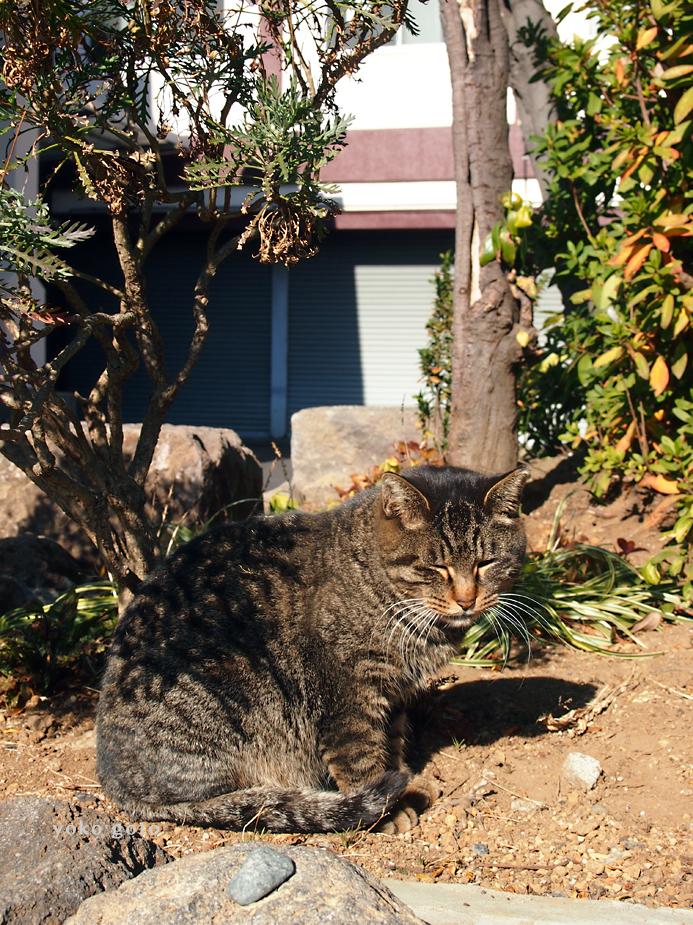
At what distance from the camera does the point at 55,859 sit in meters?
2.04

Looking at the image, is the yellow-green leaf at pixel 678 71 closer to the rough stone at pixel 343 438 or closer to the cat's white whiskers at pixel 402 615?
the cat's white whiskers at pixel 402 615

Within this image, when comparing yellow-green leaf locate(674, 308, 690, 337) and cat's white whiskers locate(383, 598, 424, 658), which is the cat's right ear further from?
yellow-green leaf locate(674, 308, 690, 337)

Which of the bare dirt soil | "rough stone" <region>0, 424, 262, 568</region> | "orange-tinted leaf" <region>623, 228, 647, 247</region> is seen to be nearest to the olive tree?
the bare dirt soil

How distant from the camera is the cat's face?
110 inches

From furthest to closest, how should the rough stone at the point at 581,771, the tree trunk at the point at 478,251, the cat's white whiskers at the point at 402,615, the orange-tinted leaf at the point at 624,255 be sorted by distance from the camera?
the tree trunk at the point at 478,251
the orange-tinted leaf at the point at 624,255
the rough stone at the point at 581,771
the cat's white whiskers at the point at 402,615

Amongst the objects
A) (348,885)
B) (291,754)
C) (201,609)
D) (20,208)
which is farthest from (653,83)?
(348,885)

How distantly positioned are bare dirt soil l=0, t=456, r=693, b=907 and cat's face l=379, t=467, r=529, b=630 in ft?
2.36

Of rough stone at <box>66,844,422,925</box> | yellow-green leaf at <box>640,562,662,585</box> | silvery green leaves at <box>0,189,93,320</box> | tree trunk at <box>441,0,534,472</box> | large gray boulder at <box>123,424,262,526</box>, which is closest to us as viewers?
rough stone at <box>66,844,422,925</box>

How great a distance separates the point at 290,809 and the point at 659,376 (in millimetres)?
2901

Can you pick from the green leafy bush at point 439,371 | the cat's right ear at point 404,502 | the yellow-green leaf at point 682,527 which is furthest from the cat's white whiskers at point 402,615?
the green leafy bush at point 439,371

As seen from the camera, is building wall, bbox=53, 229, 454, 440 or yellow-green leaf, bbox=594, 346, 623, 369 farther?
building wall, bbox=53, 229, 454, 440

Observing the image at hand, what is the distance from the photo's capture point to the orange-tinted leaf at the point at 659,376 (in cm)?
396

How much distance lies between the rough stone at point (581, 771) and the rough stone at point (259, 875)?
1429 millimetres

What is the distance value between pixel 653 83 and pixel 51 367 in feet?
11.0
